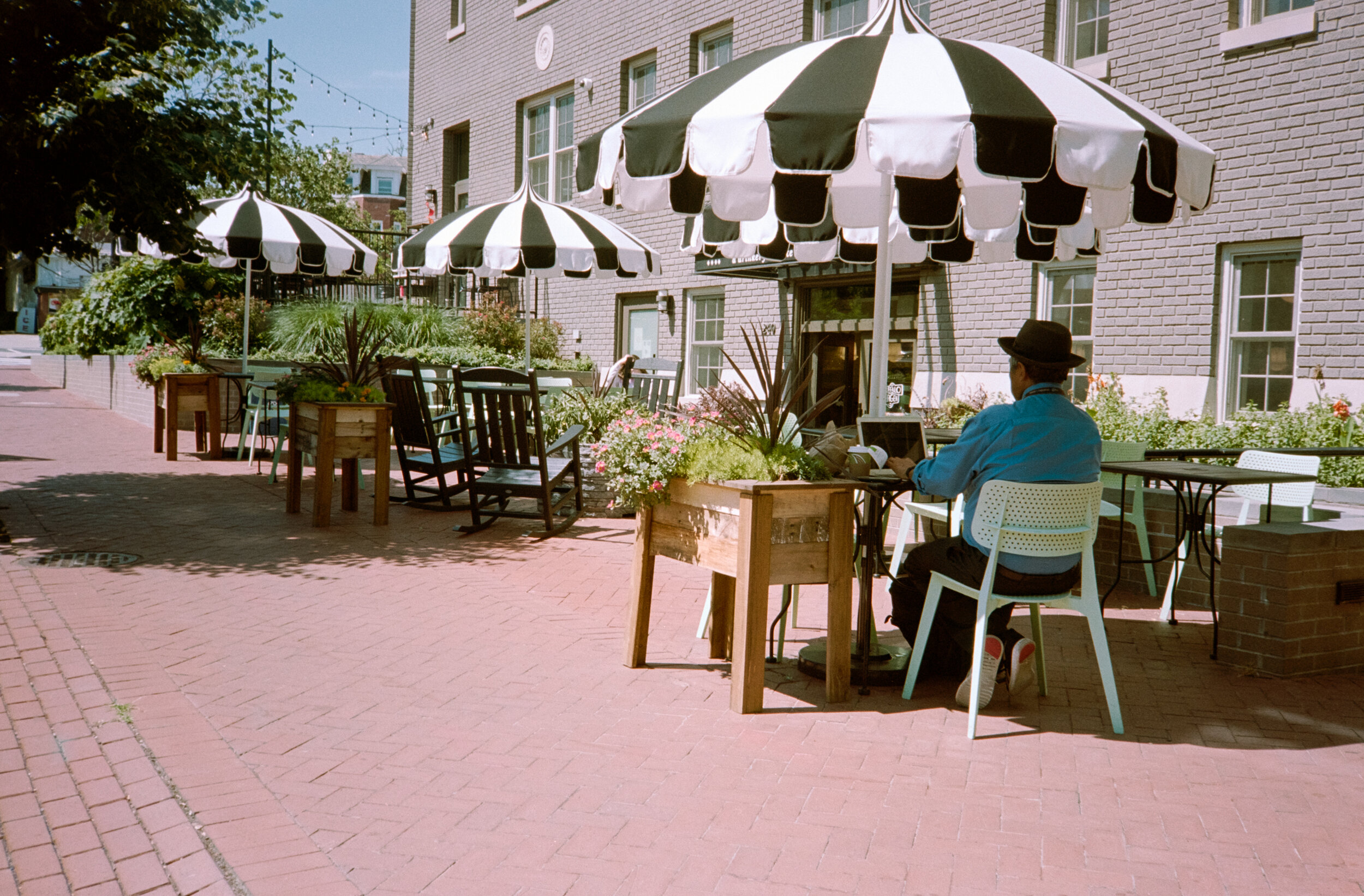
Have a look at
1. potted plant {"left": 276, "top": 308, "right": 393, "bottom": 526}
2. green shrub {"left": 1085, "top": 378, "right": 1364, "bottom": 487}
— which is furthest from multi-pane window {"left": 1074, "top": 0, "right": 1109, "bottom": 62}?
potted plant {"left": 276, "top": 308, "right": 393, "bottom": 526}

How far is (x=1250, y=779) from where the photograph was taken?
379cm

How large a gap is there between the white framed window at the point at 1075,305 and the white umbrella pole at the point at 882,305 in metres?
6.65

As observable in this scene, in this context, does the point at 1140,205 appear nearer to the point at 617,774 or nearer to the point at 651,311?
the point at 617,774

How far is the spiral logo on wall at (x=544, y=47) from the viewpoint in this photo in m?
20.2

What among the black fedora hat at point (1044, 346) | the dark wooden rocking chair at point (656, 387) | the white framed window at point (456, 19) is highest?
the white framed window at point (456, 19)

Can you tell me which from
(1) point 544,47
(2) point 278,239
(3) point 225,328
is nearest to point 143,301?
(3) point 225,328

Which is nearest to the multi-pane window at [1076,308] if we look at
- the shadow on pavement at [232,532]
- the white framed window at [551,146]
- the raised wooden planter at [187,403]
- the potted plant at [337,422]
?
the shadow on pavement at [232,532]

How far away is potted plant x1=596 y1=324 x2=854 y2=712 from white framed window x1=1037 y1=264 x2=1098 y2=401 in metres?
7.63

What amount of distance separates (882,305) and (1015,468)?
1.38m

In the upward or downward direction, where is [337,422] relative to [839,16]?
downward

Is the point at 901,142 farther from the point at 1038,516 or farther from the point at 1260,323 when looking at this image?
the point at 1260,323

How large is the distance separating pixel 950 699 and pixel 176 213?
23.4ft

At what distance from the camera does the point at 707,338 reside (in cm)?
1714

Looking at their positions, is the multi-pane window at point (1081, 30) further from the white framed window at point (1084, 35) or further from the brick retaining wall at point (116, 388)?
the brick retaining wall at point (116, 388)
